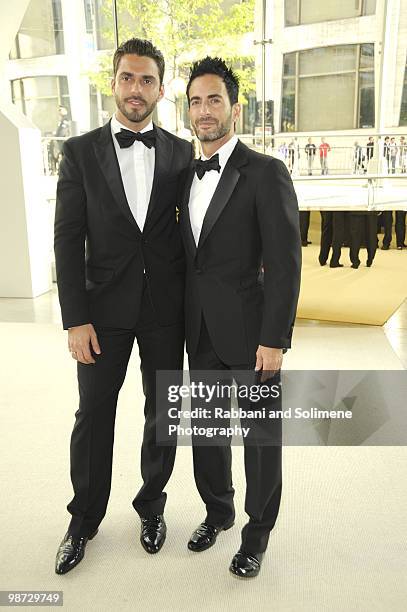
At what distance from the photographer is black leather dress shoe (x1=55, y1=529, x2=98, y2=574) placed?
7.23 ft

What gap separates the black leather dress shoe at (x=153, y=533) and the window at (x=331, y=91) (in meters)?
7.37

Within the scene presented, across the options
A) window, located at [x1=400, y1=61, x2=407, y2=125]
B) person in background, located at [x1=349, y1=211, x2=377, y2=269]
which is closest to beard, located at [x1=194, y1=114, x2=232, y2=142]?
person in background, located at [x1=349, y1=211, x2=377, y2=269]

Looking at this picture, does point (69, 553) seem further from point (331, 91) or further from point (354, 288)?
point (331, 91)

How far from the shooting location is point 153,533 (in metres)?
2.35

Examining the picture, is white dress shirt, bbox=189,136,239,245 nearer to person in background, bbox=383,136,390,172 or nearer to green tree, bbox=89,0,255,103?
green tree, bbox=89,0,255,103

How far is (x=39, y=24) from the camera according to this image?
8.32m

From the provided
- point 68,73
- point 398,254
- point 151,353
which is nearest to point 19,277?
point 68,73

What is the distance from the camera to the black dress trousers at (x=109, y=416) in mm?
2199

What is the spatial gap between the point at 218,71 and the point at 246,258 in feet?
1.95

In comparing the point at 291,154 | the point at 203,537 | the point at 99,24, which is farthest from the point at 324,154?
the point at 203,537

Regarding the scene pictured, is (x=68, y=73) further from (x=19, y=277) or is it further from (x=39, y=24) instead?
(x=19, y=277)

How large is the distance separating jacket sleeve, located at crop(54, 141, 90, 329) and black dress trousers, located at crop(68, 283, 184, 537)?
5.1 inches

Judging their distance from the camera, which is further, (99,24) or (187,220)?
(99,24)

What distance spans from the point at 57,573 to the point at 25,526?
1.22ft
